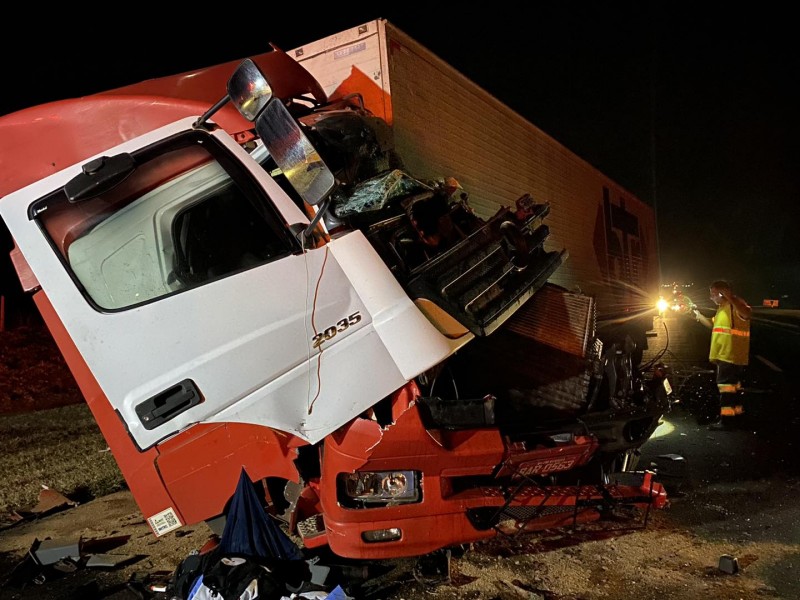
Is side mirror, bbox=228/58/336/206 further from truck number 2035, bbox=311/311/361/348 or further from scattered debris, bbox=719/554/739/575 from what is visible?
scattered debris, bbox=719/554/739/575

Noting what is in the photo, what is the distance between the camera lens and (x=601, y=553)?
3389 millimetres

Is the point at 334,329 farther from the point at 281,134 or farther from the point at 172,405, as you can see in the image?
the point at 281,134

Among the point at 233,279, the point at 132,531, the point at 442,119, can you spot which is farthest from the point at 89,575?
the point at 442,119

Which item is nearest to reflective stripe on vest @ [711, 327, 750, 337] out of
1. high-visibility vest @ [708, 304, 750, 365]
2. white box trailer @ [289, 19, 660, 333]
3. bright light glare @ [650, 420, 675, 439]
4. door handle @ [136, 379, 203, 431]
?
high-visibility vest @ [708, 304, 750, 365]

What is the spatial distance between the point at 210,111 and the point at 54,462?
5646 mm

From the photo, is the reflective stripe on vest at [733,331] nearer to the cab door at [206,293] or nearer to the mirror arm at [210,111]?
the cab door at [206,293]

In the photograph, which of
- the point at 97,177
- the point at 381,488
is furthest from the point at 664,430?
the point at 97,177

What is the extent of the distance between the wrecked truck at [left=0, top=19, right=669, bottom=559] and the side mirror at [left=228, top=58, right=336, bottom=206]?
0.01 metres

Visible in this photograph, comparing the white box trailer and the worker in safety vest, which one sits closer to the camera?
the white box trailer

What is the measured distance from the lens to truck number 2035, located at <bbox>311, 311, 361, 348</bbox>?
263cm

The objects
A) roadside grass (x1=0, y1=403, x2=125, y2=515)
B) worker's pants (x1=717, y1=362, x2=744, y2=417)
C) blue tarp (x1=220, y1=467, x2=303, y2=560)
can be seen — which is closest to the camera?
blue tarp (x1=220, y1=467, x2=303, y2=560)

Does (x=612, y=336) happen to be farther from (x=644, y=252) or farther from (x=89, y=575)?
(x=644, y=252)

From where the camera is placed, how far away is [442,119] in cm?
506

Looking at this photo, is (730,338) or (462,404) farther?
(730,338)
